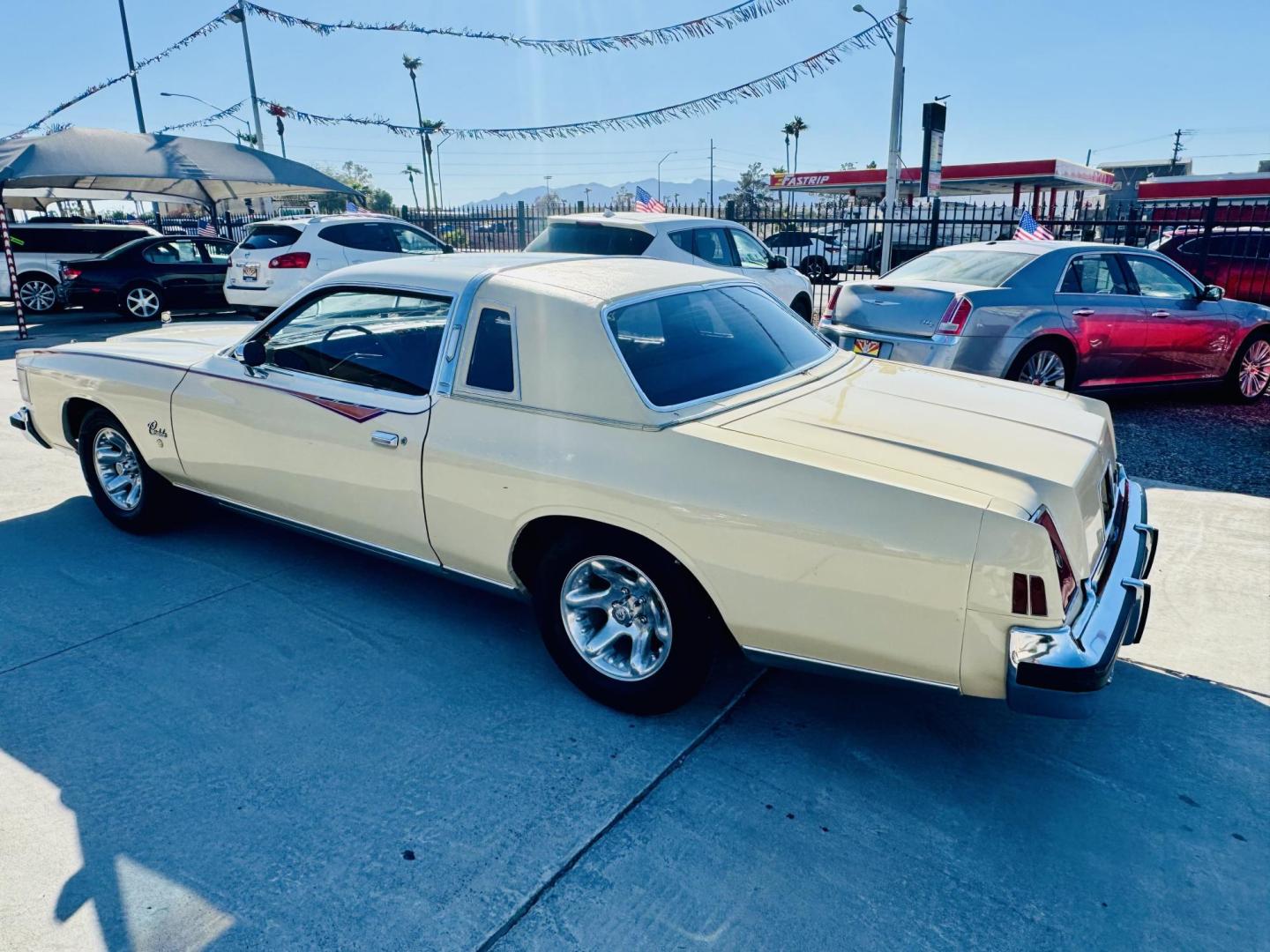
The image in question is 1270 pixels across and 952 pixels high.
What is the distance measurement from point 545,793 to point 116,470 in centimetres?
344

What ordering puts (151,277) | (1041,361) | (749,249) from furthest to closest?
1. (151,277)
2. (749,249)
3. (1041,361)

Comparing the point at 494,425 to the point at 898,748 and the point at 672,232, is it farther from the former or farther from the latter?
the point at 672,232

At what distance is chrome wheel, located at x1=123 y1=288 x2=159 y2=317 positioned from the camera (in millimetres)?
14172

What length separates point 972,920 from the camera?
2.30 meters

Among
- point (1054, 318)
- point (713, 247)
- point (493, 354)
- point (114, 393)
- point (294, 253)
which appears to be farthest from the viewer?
point (294, 253)

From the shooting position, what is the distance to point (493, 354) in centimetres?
332

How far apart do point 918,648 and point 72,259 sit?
55.8 feet

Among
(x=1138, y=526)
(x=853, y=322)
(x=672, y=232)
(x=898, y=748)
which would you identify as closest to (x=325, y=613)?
(x=898, y=748)

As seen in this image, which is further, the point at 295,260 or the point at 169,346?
the point at 295,260

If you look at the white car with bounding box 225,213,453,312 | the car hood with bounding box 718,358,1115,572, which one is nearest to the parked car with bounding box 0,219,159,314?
the white car with bounding box 225,213,453,312

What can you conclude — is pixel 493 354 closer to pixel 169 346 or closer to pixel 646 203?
pixel 169 346

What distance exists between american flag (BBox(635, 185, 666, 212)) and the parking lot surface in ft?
34.0

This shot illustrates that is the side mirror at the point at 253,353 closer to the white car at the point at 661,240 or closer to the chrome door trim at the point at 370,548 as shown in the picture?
the chrome door trim at the point at 370,548

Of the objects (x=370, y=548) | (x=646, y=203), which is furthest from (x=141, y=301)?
(x=370, y=548)
